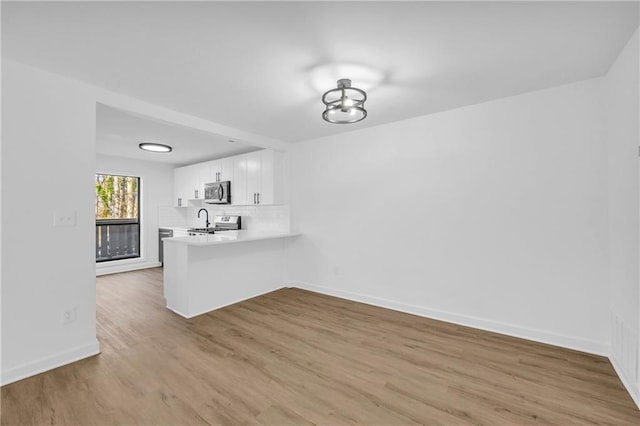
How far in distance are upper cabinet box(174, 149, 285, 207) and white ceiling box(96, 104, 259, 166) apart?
0.73 feet

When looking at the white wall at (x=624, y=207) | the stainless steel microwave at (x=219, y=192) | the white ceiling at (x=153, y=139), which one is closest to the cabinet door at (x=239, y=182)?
the stainless steel microwave at (x=219, y=192)

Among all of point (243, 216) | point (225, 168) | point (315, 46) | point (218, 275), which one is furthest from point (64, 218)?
point (243, 216)

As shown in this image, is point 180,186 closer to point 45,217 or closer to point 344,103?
point 45,217

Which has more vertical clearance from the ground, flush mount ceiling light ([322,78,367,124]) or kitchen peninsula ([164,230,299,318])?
flush mount ceiling light ([322,78,367,124])

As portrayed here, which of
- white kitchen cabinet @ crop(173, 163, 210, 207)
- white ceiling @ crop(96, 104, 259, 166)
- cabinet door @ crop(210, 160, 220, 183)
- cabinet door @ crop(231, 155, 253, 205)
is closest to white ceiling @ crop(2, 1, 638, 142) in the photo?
white ceiling @ crop(96, 104, 259, 166)

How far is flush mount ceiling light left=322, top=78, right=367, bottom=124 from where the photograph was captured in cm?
250

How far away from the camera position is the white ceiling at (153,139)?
3580 mm

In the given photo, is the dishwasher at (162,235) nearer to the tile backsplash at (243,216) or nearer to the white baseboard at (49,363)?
the tile backsplash at (243,216)

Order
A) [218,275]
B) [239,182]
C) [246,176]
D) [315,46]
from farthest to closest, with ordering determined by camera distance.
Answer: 1. [239,182]
2. [246,176]
3. [218,275]
4. [315,46]

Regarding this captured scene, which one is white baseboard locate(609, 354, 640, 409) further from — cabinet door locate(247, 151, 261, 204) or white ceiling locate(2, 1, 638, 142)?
cabinet door locate(247, 151, 261, 204)

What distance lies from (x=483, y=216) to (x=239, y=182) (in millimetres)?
4039

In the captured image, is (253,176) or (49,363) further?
(253,176)

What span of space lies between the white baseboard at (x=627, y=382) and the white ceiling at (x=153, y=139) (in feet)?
14.7

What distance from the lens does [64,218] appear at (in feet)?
7.84
